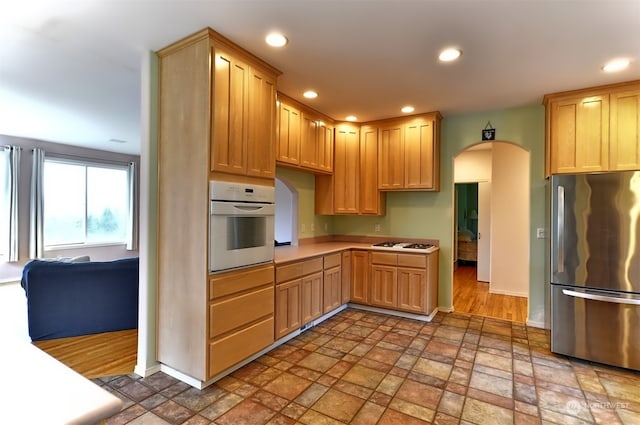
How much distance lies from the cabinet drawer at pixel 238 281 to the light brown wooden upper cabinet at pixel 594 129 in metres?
3.25

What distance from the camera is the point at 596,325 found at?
2.89 m

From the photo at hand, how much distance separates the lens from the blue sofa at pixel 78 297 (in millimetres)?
3363

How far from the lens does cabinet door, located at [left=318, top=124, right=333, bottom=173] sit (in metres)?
4.37

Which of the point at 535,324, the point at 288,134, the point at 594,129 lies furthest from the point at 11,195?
the point at 594,129

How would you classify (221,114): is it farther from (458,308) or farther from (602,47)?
(458,308)

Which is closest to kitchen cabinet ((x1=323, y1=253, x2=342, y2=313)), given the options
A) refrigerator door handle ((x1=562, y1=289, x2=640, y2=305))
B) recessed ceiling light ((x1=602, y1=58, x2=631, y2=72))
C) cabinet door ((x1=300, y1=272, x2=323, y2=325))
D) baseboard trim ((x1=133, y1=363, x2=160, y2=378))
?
cabinet door ((x1=300, y1=272, x2=323, y2=325))

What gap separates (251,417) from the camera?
→ 83.0 inches

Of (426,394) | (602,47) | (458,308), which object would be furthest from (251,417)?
(602,47)

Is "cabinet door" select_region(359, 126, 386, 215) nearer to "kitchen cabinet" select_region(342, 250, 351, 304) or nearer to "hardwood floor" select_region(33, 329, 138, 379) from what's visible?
"kitchen cabinet" select_region(342, 250, 351, 304)

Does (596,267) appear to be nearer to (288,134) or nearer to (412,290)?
(412,290)

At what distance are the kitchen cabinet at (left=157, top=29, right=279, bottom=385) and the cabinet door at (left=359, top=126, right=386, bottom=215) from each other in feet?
7.14

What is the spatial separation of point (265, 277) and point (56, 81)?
305 cm

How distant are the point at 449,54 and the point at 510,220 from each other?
3791mm

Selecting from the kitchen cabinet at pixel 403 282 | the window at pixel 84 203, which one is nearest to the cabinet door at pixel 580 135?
the kitchen cabinet at pixel 403 282
